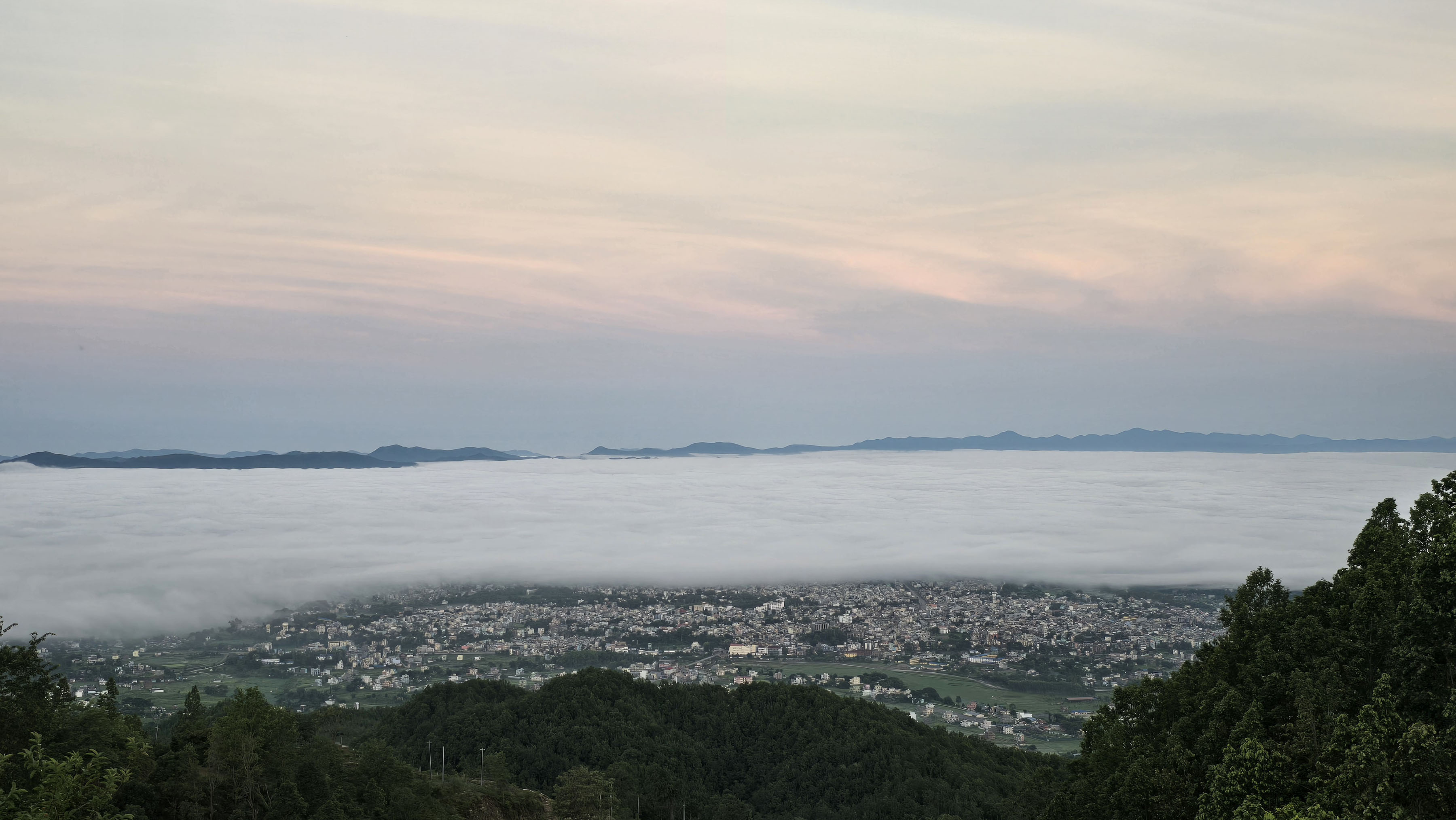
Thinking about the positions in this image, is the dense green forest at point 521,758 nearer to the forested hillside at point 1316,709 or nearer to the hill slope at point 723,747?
the hill slope at point 723,747

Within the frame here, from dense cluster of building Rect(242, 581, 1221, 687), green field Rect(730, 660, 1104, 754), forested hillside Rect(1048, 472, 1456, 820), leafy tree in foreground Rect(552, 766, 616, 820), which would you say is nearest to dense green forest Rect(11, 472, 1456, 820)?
forested hillside Rect(1048, 472, 1456, 820)

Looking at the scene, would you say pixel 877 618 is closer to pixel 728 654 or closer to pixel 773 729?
pixel 728 654

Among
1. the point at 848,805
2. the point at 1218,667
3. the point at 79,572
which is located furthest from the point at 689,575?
the point at 1218,667

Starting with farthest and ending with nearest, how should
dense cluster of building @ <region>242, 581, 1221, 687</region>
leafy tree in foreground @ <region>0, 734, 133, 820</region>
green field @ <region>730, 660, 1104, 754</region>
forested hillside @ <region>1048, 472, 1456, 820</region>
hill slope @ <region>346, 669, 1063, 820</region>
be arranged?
dense cluster of building @ <region>242, 581, 1221, 687</region>, green field @ <region>730, 660, 1104, 754</region>, hill slope @ <region>346, 669, 1063, 820</region>, forested hillside @ <region>1048, 472, 1456, 820</region>, leafy tree in foreground @ <region>0, 734, 133, 820</region>

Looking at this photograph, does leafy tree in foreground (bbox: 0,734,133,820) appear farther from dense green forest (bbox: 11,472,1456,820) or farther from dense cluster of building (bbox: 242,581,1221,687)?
dense cluster of building (bbox: 242,581,1221,687)

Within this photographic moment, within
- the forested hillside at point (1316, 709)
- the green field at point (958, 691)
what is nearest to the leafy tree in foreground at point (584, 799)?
the forested hillside at point (1316, 709)

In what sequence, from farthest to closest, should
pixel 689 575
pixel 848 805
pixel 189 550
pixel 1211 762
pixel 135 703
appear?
1. pixel 689 575
2. pixel 189 550
3. pixel 135 703
4. pixel 848 805
5. pixel 1211 762
